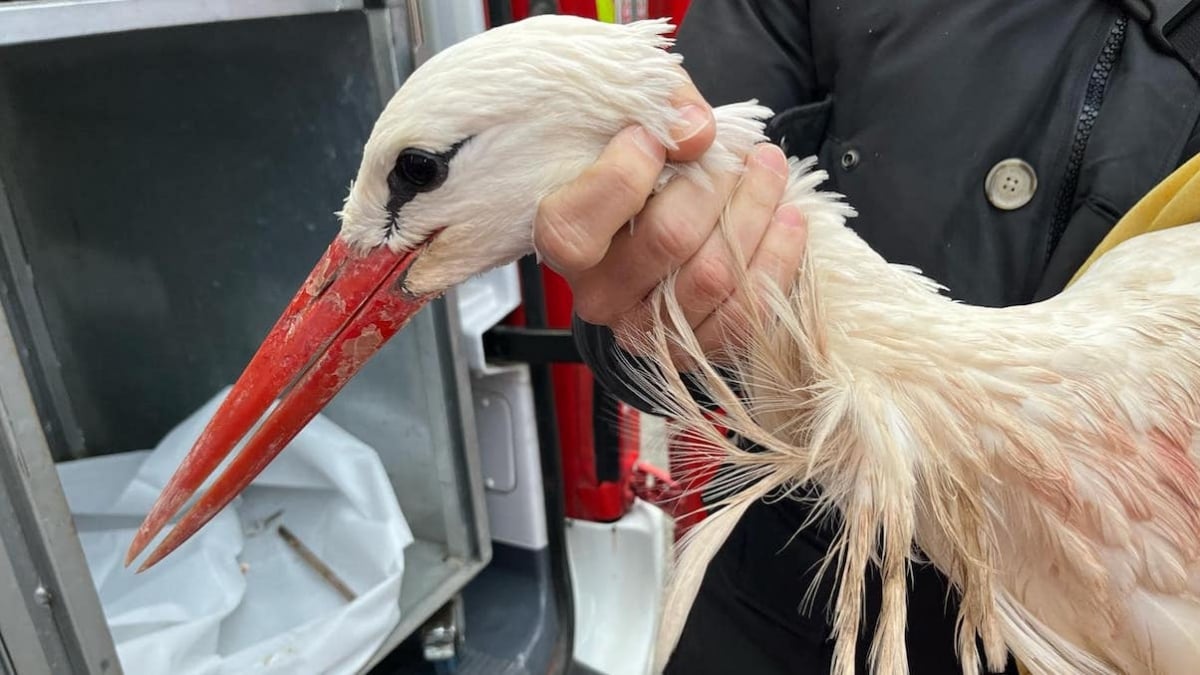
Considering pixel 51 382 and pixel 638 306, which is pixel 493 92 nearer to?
pixel 638 306

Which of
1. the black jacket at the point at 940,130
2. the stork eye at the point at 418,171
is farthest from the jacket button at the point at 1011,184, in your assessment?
the stork eye at the point at 418,171

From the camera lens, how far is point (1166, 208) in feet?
2.59

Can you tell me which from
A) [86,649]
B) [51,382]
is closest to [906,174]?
[86,649]

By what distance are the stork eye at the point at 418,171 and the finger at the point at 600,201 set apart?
10cm

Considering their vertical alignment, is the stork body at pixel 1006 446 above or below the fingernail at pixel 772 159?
below

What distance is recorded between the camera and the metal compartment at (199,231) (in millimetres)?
1287

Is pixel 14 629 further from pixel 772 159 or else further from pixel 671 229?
pixel 772 159

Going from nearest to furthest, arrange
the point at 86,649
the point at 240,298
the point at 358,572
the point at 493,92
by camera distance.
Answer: the point at 493,92 → the point at 86,649 → the point at 358,572 → the point at 240,298

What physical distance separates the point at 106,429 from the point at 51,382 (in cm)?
15

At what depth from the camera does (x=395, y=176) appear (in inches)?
29.7

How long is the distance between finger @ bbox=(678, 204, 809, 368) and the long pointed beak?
0.93ft

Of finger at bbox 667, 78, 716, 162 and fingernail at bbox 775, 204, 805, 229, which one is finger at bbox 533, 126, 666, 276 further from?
fingernail at bbox 775, 204, 805, 229

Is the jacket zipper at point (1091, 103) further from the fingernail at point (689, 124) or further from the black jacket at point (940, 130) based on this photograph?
the fingernail at point (689, 124)

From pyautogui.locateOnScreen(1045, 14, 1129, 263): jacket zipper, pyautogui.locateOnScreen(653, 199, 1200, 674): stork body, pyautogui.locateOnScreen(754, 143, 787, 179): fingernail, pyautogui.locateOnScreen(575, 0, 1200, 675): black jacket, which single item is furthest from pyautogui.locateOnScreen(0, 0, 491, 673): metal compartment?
pyautogui.locateOnScreen(1045, 14, 1129, 263): jacket zipper
